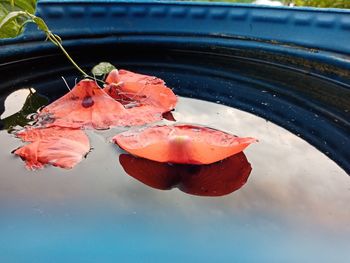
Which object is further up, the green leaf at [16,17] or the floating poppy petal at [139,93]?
the green leaf at [16,17]

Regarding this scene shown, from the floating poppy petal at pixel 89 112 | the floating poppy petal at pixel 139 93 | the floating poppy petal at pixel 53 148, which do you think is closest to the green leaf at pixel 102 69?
the floating poppy petal at pixel 139 93

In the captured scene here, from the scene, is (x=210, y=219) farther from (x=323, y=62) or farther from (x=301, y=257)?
(x=323, y=62)

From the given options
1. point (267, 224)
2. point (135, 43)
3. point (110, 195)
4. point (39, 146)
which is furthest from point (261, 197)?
point (135, 43)

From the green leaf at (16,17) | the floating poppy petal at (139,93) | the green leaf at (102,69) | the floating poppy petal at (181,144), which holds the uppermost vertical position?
the green leaf at (16,17)

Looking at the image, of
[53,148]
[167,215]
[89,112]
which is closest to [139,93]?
[89,112]

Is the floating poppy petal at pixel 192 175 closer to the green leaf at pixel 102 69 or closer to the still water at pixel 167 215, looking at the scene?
the still water at pixel 167 215

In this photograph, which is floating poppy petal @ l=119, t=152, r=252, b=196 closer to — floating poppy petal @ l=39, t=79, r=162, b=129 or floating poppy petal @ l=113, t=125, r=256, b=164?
floating poppy petal @ l=113, t=125, r=256, b=164
